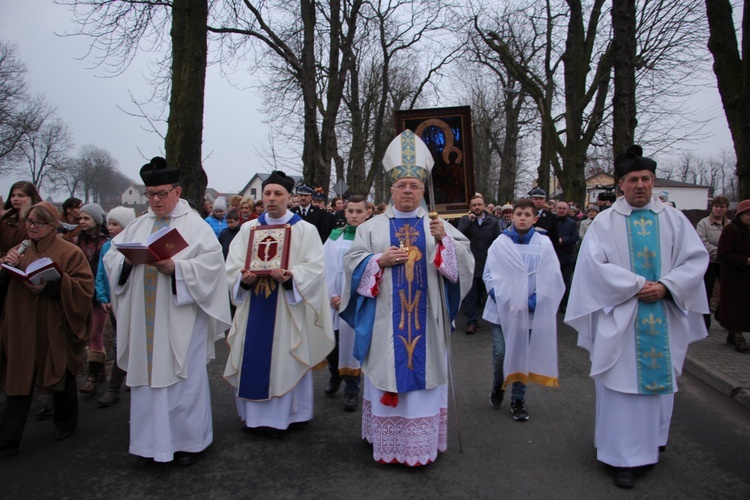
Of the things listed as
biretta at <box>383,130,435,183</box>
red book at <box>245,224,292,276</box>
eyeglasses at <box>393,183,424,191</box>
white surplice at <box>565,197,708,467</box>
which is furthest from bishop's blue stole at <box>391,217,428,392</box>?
white surplice at <box>565,197,708,467</box>

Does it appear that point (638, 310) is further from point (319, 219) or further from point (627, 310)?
point (319, 219)

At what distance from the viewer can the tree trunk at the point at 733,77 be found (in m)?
8.76

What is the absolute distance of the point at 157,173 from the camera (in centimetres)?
436

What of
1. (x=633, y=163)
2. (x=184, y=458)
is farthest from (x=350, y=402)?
(x=633, y=163)

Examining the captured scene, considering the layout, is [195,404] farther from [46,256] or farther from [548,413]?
[548,413]

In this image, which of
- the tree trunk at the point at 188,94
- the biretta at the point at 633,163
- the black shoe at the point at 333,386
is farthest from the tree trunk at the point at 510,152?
the biretta at the point at 633,163

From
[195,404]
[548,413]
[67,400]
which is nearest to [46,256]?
[67,400]

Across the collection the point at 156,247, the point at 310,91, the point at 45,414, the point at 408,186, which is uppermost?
the point at 310,91

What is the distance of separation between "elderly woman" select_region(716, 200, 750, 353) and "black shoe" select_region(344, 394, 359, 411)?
17.4 ft

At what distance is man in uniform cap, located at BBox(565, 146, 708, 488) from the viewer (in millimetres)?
3869

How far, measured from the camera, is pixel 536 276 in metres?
5.20

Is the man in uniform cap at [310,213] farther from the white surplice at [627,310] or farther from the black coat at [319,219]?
the white surplice at [627,310]

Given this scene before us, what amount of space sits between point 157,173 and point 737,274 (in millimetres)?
7265

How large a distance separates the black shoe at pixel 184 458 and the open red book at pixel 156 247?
1524 millimetres
